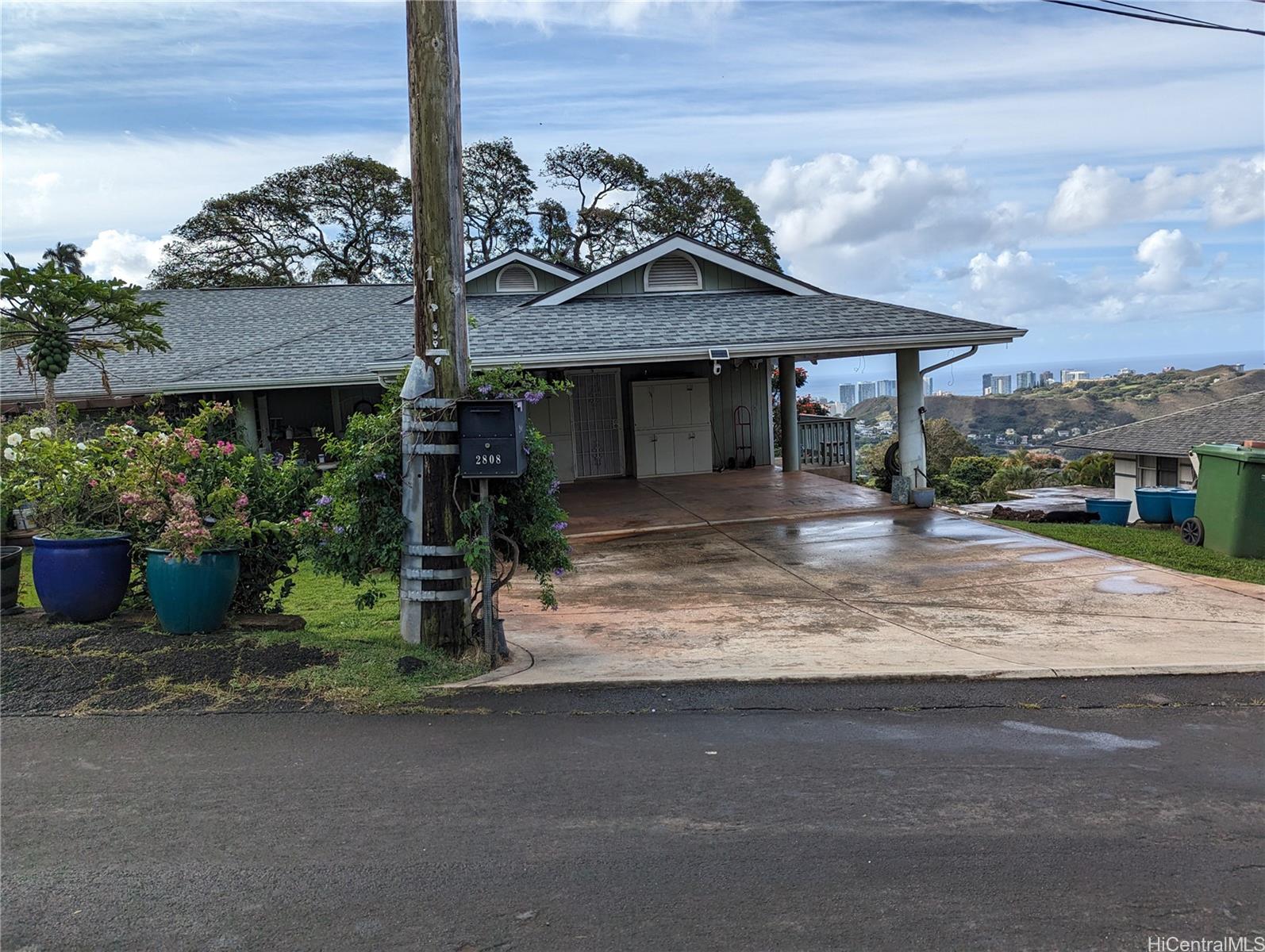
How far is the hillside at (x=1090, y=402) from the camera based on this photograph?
4741 cm

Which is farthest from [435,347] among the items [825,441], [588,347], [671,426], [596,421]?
[825,441]

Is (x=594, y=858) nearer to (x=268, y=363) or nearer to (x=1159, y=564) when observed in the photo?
(x=1159, y=564)

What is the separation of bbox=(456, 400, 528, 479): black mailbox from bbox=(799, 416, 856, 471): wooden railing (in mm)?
14822

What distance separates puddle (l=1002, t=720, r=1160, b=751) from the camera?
5.40m

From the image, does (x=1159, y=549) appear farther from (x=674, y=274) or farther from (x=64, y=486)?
(x=64, y=486)

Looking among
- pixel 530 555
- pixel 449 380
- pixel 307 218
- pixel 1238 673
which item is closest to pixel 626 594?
pixel 530 555

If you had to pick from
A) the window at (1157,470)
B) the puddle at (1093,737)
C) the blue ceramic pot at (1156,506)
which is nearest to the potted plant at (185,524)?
the puddle at (1093,737)

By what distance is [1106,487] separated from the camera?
32.7 m

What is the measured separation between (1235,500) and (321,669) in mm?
11526

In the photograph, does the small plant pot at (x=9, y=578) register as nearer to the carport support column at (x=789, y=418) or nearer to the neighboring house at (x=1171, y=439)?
the carport support column at (x=789, y=418)

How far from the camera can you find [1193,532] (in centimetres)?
1345

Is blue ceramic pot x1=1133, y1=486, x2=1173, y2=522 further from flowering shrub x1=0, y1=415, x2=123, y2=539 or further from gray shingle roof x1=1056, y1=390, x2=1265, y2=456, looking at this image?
flowering shrub x1=0, y1=415, x2=123, y2=539

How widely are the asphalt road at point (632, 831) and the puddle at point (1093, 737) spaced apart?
0.02 meters

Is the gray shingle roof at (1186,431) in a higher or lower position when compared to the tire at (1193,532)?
higher
